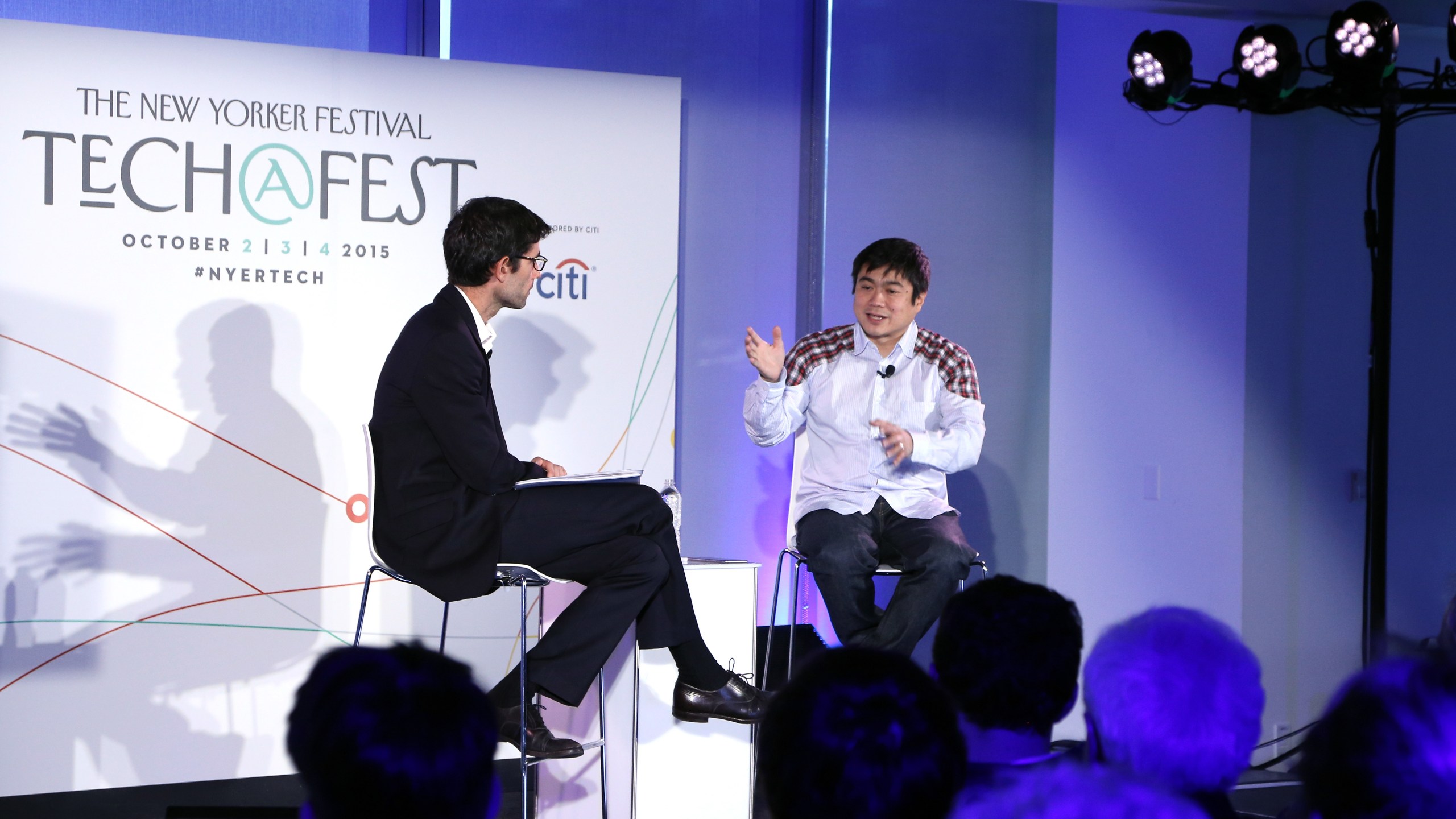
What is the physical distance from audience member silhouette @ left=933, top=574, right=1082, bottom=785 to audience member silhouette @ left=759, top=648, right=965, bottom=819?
57cm

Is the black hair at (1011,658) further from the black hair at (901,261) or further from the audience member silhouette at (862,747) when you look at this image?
the black hair at (901,261)

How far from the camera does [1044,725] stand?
175cm

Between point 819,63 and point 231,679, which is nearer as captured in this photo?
point 231,679

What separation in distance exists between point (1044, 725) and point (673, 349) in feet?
7.61

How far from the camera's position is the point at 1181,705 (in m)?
1.41

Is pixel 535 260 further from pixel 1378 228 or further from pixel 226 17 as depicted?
pixel 1378 228

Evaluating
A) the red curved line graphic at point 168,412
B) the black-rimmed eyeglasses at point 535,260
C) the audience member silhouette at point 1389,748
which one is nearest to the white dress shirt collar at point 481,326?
the black-rimmed eyeglasses at point 535,260

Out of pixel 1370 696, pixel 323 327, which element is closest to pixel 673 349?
pixel 323 327

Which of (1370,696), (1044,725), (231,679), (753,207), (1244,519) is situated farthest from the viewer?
(1244,519)

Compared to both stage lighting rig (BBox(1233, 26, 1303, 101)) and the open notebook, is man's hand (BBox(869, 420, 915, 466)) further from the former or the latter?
stage lighting rig (BBox(1233, 26, 1303, 101))

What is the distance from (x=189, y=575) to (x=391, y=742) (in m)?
2.64

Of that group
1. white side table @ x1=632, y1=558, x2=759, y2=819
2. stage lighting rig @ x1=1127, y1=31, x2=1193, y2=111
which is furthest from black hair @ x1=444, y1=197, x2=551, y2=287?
stage lighting rig @ x1=1127, y1=31, x2=1193, y2=111

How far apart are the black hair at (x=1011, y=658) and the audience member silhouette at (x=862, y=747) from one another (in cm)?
57

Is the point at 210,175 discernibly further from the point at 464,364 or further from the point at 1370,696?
the point at 1370,696
